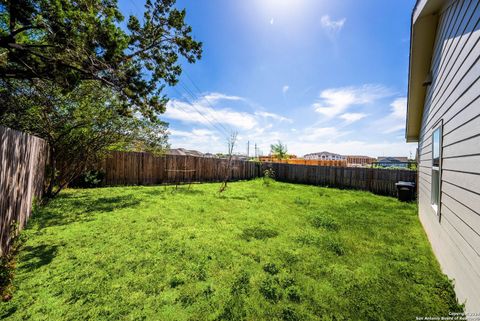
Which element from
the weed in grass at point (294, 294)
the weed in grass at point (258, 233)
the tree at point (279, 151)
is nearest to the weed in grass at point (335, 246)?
the weed in grass at point (258, 233)

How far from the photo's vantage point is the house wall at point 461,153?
6.25 ft

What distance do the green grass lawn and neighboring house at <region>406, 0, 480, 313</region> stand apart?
20.0 inches

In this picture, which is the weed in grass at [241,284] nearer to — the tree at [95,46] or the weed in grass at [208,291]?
the weed in grass at [208,291]

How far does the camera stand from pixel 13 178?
123 inches

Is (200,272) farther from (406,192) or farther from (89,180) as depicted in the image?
(406,192)

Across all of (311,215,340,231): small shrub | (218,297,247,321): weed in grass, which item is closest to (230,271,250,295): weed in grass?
(218,297,247,321): weed in grass

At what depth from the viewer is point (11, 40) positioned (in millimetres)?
3080

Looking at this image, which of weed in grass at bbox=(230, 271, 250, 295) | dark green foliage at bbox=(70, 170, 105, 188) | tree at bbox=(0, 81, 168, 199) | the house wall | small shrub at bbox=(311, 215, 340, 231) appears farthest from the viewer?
dark green foliage at bbox=(70, 170, 105, 188)

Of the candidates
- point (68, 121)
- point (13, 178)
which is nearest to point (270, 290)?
point (13, 178)

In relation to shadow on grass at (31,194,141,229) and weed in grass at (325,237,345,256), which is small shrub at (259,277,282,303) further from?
shadow on grass at (31,194,141,229)

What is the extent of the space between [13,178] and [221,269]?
368 cm

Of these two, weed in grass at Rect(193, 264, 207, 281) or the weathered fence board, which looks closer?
weed in grass at Rect(193, 264, 207, 281)

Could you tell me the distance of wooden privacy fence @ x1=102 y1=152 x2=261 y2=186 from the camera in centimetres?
956

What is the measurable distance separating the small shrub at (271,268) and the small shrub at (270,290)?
0.62ft
